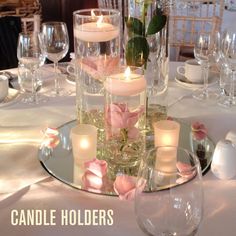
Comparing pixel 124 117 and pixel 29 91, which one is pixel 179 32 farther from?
pixel 124 117

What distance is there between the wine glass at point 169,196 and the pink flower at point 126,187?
0.39 ft

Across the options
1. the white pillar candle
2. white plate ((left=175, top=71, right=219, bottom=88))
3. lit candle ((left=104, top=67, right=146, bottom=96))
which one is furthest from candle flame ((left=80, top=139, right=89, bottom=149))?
white plate ((left=175, top=71, right=219, bottom=88))

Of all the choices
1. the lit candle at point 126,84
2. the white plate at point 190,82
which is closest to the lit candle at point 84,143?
the lit candle at point 126,84

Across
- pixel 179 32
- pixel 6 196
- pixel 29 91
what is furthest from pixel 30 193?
pixel 179 32

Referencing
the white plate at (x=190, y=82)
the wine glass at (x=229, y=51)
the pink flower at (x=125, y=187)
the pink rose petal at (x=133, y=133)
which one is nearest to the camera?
the pink flower at (x=125, y=187)

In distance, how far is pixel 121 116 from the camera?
0.92 m

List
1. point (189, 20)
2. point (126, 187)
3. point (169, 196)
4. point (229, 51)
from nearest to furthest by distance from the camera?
point (169, 196), point (126, 187), point (229, 51), point (189, 20)

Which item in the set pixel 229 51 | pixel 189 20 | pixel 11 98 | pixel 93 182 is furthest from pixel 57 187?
pixel 189 20

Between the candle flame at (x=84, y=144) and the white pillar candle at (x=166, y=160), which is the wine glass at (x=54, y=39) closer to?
the candle flame at (x=84, y=144)

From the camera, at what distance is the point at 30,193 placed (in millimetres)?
888

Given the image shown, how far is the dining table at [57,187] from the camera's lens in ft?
2.57

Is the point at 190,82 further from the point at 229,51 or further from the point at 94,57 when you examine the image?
the point at 94,57

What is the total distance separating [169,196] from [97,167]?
0.21 m

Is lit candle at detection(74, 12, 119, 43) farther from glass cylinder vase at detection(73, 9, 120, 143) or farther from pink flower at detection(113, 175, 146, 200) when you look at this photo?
pink flower at detection(113, 175, 146, 200)
